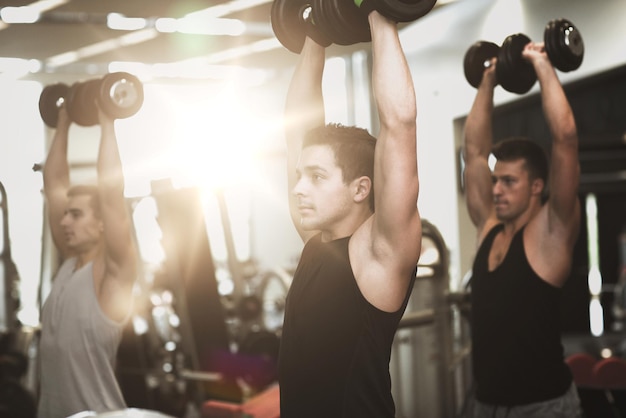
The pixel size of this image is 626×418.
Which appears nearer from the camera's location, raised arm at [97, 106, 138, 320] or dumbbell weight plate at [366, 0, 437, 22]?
dumbbell weight plate at [366, 0, 437, 22]

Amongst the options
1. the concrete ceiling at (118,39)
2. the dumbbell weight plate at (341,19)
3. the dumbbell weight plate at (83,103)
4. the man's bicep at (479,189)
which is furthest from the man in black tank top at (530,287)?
the concrete ceiling at (118,39)

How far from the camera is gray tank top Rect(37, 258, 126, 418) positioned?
8.46 ft

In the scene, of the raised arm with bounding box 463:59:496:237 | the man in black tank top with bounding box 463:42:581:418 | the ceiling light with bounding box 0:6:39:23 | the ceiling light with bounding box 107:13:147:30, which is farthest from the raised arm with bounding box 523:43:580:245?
the ceiling light with bounding box 0:6:39:23

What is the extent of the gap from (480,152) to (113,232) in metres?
1.41

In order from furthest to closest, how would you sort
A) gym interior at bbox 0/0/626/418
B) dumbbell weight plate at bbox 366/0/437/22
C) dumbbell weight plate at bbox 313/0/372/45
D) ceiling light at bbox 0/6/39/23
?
ceiling light at bbox 0/6/39/23, gym interior at bbox 0/0/626/418, dumbbell weight plate at bbox 313/0/372/45, dumbbell weight plate at bbox 366/0/437/22

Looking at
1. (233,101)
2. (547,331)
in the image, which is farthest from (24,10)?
(547,331)

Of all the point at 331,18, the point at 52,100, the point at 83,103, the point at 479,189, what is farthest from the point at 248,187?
the point at 331,18

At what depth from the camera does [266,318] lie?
7.41 m

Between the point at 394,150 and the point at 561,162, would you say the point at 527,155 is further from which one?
the point at 394,150

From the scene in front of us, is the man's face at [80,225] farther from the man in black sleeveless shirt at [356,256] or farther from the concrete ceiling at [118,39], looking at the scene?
the concrete ceiling at [118,39]

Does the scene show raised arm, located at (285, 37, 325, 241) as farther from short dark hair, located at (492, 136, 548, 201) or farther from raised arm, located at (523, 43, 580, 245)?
short dark hair, located at (492, 136, 548, 201)

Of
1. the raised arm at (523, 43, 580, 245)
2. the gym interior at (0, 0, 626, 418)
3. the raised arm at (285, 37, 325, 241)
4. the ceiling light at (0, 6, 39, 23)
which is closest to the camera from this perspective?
the raised arm at (285, 37, 325, 241)

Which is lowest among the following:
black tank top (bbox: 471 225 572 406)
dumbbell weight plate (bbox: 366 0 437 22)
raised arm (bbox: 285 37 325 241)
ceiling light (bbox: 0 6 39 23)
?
black tank top (bbox: 471 225 572 406)

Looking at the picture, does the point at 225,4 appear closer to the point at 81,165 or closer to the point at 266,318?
the point at 81,165
